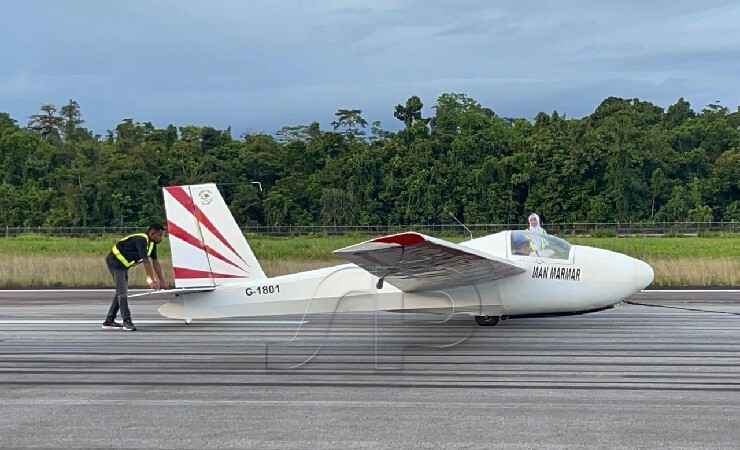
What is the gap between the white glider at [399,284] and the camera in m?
13.2

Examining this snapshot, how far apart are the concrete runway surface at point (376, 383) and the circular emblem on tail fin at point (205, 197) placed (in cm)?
206

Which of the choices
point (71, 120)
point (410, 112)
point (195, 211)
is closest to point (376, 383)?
point (195, 211)

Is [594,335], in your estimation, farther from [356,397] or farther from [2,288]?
[2,288]

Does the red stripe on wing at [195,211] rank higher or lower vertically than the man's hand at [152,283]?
higher

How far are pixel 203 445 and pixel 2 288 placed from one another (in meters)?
18.0

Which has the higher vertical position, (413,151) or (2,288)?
(413,151)

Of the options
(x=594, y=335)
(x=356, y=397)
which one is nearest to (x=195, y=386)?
(x=356, y=397)

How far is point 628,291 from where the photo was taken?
1336cm

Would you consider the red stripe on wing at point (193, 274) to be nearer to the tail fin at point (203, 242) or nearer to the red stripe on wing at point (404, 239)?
the tail fin at point (203, 242)

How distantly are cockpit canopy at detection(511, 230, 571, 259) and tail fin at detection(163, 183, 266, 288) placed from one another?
13.4 ft

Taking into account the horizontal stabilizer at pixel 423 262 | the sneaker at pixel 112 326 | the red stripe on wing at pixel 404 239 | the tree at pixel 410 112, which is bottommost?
the sneaker at pixel 112 326

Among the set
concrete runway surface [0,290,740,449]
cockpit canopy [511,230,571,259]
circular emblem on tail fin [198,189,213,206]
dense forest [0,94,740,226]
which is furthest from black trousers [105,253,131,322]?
dense forest [0,94,740,226]

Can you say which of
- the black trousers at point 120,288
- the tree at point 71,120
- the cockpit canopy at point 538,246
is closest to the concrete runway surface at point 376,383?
the black trousers at point 120,288

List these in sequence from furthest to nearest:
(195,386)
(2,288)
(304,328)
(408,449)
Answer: (2,288) → (304,328) → (195,386) → (408,449)
